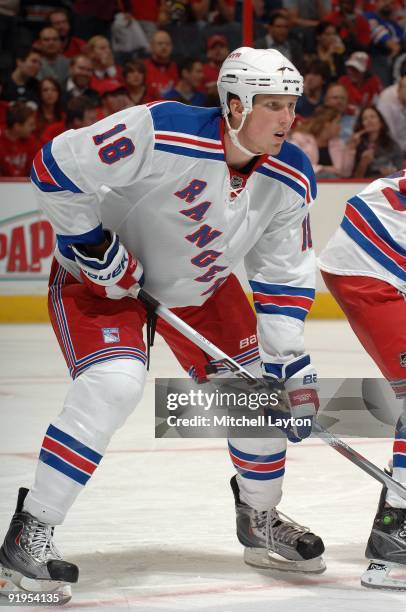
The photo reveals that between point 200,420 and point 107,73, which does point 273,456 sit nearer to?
point 200,420

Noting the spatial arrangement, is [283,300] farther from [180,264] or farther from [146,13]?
[146,13]

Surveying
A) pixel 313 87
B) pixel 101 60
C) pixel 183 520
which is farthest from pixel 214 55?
pixel 183 520

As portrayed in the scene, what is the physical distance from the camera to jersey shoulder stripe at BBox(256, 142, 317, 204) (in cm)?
277

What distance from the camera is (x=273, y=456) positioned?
2.86m

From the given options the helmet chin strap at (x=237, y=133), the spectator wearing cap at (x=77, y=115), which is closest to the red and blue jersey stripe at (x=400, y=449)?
the helmet chin strap at (x=237, y=133)

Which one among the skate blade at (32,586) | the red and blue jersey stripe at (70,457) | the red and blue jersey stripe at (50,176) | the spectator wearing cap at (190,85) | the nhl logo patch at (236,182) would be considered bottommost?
the skate blade at (32,586)

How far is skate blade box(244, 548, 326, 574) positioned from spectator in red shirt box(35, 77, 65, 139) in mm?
5173

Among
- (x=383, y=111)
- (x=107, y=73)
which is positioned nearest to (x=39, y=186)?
(x=107, y=73)

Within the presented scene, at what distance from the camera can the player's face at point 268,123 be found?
2623mm

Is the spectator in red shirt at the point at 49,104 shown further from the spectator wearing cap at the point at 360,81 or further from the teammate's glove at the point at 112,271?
the teammate's glove at the point at 112,271

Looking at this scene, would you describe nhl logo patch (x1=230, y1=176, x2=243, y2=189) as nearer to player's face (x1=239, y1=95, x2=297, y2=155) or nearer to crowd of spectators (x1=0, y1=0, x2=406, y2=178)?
player's face (x1=239, y1=95, x2=297, y2=155)

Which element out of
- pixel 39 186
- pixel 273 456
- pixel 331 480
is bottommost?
pixel 331 480

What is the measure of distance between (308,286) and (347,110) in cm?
586

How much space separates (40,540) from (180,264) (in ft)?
2.34
